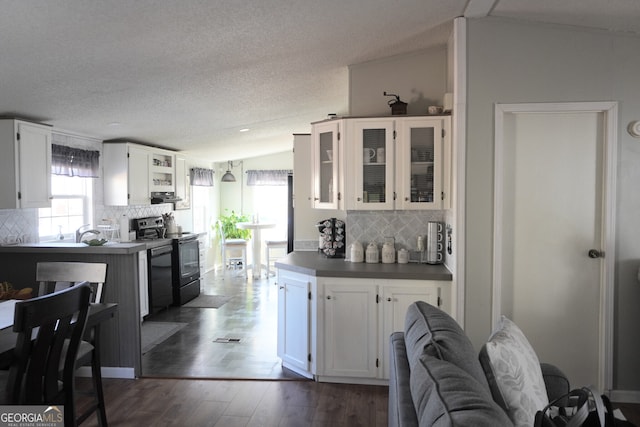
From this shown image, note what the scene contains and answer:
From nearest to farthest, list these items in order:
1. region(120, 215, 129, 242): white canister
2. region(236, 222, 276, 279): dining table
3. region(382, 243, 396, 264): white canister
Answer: region(382, 243, 396, 264): white canister < region(120, 215, 129, 242): white canister < region(236, 222, 276, 279): dining table

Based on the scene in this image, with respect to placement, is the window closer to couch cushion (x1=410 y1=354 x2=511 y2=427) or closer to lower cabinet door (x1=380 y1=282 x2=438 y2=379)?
lower cabinet door (x1=380 y1=282 x2=438 y2=379)

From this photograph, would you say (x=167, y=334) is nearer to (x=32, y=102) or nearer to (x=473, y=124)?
(x=32, y=102)

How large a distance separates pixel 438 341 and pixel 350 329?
1.80m

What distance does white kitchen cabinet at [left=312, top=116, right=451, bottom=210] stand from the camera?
11.4 ft

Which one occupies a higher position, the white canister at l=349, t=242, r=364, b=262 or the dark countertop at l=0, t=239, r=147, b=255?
the dark countertop at l=0, t=239, r=147, b=255

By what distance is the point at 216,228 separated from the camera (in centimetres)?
895

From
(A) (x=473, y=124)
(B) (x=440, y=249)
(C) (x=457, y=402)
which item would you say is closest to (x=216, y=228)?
(B) (x=440, y=249)

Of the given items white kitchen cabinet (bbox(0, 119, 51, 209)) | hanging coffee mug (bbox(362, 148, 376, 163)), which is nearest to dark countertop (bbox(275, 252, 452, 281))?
hanging coffee mug (bbox(362, 148, 376, 163))

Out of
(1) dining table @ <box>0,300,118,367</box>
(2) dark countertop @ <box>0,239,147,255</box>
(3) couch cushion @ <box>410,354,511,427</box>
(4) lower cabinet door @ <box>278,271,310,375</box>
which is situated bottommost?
(4) lower cabinet door @ <box>278,271,310,375</box>

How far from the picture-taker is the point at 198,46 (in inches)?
111

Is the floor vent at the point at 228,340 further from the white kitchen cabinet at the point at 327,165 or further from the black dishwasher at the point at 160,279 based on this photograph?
the white kitchen cabinet at the point at 327,165

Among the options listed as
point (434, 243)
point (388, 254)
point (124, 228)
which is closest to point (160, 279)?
point (124, 228)

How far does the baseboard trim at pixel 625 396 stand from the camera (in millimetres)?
3100

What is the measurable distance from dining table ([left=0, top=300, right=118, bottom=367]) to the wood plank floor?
0.67m
